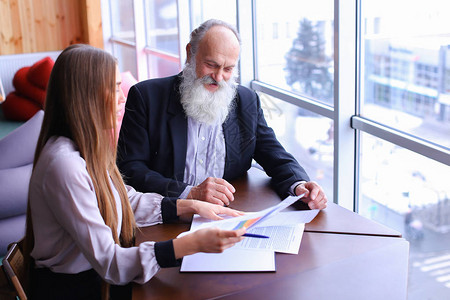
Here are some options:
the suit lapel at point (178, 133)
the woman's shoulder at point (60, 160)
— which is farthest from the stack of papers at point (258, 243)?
the suit lapel at point (178, 133)

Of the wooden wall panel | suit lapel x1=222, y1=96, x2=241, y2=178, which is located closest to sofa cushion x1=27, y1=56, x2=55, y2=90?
the wooden wall panel

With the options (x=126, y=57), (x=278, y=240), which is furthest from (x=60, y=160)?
(x=126, y=57)

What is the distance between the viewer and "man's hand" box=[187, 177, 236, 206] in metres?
1.76

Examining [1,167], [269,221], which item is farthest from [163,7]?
[269,221]

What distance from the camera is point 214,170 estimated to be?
2221 millimetres

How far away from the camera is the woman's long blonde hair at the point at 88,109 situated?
1.41 metres

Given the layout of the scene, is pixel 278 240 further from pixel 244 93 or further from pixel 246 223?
pixel 244 93

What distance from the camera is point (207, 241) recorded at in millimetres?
1312

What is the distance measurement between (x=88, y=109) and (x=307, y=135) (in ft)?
6.88

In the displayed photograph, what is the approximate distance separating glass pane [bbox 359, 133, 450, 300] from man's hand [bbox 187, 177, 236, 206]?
3.29 ft

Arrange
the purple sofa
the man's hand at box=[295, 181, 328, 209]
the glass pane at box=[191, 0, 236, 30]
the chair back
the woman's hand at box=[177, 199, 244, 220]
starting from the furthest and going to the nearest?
the glass pane at box=[191, 0, 236, 30], the purple sofa, the man's hand at box=[295, 181, 328, 209], the woman's hand at box=[177, 199, 244, 220], the chair back

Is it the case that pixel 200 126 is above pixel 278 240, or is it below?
above

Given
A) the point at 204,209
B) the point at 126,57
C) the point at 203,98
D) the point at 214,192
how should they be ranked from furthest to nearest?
the point at 126,57, the point at 203,98, the point at 214,192, the point at 204,209

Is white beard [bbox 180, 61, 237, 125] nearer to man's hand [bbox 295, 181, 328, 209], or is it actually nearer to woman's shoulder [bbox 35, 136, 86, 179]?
man's hand [bbox 295, 181, 328, 209]
